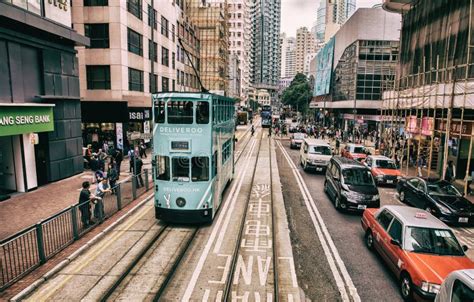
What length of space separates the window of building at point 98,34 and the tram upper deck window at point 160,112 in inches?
748

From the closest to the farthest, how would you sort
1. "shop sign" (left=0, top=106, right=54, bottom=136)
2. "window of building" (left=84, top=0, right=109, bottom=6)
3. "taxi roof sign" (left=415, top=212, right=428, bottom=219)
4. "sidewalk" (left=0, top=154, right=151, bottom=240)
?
"taxi roof sign" (left=415, top=212, right=428, bottom=219)
"sidewalk" (left=0, top=154, right=151, bottom=240)
"shop sign" (left=0, top=106, right=54, bottom=136)
"window of building" (left=84, top=0, right=109, bottom=6)

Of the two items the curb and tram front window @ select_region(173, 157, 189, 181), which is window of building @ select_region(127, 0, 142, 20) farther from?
tram front window @ select_region(173, 157, 189, 181)

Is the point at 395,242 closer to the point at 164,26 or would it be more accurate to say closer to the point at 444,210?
the point at 444,210

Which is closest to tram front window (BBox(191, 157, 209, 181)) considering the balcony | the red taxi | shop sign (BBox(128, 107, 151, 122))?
the red taxi

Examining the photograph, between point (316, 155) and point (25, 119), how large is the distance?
17.7 meters

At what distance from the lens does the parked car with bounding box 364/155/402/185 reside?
65.6 ft

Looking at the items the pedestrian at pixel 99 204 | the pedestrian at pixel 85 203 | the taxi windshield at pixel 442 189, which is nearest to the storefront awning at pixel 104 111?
the pedestrian at pixel 99 204

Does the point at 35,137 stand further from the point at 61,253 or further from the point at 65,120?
the point at 61,253

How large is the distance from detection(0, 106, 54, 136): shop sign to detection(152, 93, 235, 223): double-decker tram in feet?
25.5

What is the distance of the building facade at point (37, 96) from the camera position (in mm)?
14961

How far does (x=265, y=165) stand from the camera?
25.6 m

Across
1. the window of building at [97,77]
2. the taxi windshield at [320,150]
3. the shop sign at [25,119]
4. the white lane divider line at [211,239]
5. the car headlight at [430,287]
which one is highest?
the window of building at [97,77]

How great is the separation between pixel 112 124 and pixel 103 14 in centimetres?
907

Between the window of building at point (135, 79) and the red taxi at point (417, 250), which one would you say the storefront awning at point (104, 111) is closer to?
the window of building at point (135, 79)
